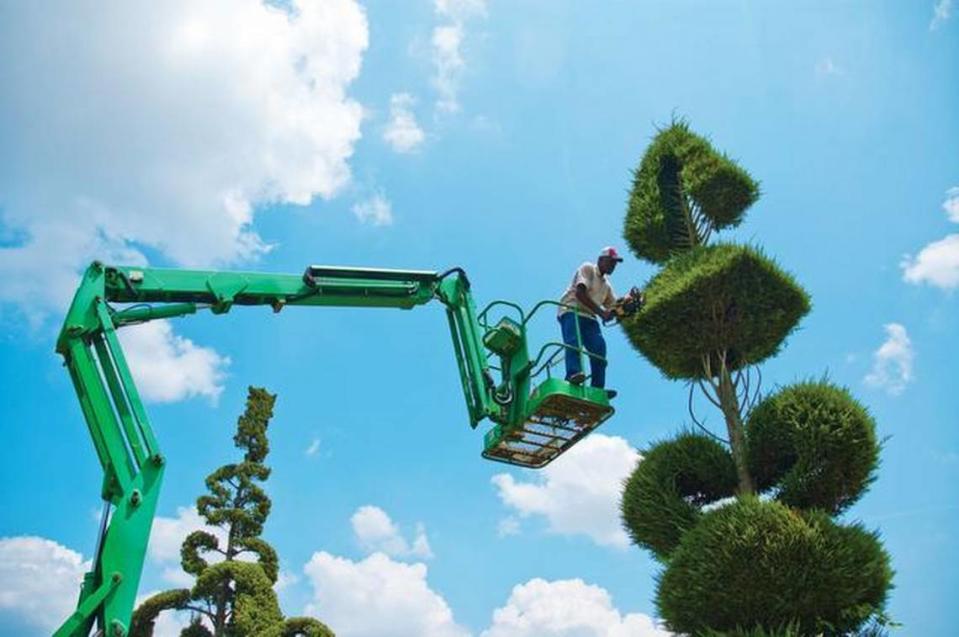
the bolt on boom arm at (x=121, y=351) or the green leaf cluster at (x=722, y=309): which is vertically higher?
the green leaf cluster at (x=722, y=309)

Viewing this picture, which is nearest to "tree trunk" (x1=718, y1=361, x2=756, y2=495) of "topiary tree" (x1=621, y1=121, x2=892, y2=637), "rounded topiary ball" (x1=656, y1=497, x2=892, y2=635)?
"topiary tree" (x1=621, y1=121, x2=892, y2=637)

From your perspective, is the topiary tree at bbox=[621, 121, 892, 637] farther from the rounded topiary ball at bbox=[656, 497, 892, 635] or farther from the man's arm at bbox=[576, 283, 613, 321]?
the man's arm at bbox=[576, 283, 613, 321]

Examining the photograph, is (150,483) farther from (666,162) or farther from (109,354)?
(666,162)

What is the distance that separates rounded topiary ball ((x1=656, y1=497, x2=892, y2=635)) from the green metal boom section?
10.4ft

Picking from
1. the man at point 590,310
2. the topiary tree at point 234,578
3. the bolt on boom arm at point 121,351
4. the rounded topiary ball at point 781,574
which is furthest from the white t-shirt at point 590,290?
the topiary tree at point 234,578

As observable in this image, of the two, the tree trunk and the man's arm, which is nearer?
the man's arm

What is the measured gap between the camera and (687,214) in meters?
15.1

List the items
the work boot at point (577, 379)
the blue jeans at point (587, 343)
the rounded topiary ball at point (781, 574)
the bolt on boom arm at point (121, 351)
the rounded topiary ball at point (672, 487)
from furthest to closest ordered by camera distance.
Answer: the rounded topiary ball at point (672, 487) < the rounded topiary ball at point (781, 574) < the blue jeans at point (587, 343) < the work boot at point (577, 379) < the bolt on boom arm at point (121, 351)

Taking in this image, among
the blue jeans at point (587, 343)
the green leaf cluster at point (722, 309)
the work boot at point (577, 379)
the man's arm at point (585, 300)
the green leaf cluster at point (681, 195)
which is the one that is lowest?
the work boot at point (577, 379)

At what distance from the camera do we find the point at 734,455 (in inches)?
489

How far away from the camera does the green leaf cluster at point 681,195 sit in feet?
49.0

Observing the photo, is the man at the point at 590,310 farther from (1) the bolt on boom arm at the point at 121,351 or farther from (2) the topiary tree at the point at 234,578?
(2) the topiary tree at the point at 234,578

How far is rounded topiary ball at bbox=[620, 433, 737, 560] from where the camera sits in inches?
476

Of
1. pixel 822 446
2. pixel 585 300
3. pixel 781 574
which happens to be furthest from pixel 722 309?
pixel 585 300
